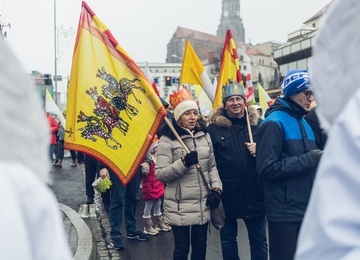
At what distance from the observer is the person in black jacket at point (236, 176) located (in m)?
4.60

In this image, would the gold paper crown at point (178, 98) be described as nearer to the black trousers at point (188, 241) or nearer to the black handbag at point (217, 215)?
the black handbag at point (217, 215)

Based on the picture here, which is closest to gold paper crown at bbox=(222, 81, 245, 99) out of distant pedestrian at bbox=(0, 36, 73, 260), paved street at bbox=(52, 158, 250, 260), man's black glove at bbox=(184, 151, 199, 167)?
man's black glove at bbox=(184, 151, 199, 167)

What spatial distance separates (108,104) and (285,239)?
7.14 ft

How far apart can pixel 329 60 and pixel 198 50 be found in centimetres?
11810

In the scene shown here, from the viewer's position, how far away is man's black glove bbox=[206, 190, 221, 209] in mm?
4453

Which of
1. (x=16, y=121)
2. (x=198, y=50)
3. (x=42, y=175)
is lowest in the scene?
(x=42, y=175)

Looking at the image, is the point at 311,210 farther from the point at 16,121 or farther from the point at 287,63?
the point at 287,63

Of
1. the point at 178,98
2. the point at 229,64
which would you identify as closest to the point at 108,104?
the point at 178,98

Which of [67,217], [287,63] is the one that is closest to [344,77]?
[67,217]

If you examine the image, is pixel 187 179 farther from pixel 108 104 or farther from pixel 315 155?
pixel 315 155

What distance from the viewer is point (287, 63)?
46.8m

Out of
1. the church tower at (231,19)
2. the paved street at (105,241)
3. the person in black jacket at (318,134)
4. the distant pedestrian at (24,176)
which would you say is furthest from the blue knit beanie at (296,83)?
the church tower at (231,19)

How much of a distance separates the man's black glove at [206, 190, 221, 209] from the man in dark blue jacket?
0.72 m

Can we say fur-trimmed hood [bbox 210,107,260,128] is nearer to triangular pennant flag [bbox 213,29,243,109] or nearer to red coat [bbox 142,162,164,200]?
triangular pennant flag [bbox 213,29,243,109]
